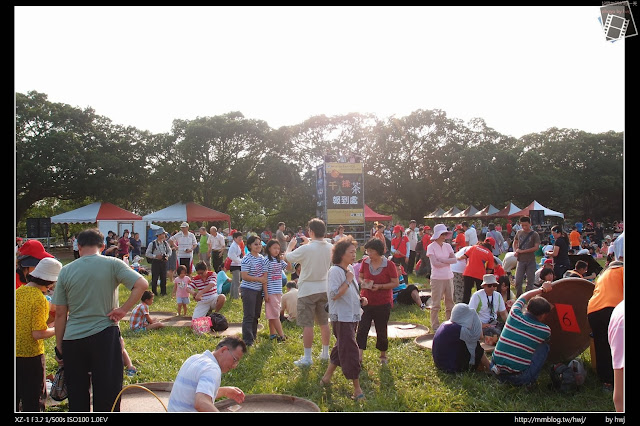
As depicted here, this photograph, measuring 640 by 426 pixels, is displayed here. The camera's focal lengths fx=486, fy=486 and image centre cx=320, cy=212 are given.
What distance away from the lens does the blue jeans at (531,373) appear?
510cm

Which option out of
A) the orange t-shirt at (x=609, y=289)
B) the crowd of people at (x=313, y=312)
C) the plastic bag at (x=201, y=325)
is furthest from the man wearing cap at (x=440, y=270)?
the plastic bag at (x=201, y=325)

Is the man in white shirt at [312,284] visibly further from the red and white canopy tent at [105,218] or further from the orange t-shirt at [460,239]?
the red and white canopy tent at [105,218]

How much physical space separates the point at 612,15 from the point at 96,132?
120ft

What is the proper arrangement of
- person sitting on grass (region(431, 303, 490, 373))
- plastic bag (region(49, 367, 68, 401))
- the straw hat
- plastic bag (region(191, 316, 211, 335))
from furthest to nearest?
1. plastic bag (region(191, 316, 211, 335))
2. person sitting on grass (region(431, 303, 490, 373))
3. plastic bag (region(49, 367, 68, 401))
4. the straw hat

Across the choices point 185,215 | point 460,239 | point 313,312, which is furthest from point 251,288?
point 185,215

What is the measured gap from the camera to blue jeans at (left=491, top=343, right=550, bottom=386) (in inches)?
201

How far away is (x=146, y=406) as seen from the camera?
4.89 m

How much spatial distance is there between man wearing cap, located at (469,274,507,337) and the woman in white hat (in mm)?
5175

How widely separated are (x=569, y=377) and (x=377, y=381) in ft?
6.52

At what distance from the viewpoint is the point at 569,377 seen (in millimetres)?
4973

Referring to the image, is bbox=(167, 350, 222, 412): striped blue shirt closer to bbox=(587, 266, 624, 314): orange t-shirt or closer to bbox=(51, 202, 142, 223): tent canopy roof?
bbox=(587, 266, 624, 314): orange t-shirt

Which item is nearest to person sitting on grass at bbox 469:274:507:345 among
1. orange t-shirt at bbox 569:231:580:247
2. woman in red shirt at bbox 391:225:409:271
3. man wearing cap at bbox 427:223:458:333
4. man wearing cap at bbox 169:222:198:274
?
man wearing cap at bbox 427:223:458:333
